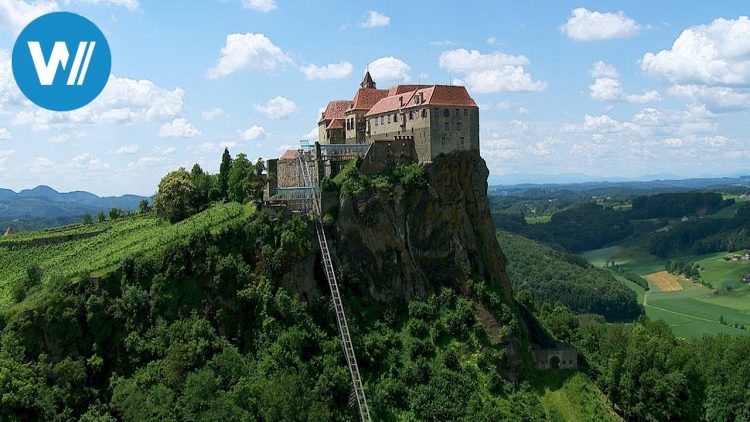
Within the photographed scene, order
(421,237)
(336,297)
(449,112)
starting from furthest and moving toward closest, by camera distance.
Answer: (449,112)
(421,237)
(336,297)

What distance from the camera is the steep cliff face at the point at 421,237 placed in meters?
71.1

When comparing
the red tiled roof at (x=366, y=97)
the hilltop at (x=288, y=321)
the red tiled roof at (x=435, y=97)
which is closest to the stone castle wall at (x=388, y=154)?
the hilltop at (x=288, y=321)

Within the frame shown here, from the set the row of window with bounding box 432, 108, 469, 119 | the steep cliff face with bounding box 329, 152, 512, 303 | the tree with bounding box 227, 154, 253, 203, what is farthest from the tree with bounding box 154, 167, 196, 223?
the row of window with bounding box 432, 108, 469, 119

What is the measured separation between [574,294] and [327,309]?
5377 inches

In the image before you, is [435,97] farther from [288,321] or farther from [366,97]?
[288,321]

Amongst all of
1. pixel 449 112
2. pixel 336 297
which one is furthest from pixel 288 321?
pixel 449 112

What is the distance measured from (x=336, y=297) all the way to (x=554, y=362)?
26.4 m

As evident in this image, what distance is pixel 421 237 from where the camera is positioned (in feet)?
244

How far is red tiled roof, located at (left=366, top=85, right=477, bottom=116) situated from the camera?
75.9 meters

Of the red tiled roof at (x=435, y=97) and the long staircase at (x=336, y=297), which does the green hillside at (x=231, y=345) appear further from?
the red tiled roof at (x=435, y=97)

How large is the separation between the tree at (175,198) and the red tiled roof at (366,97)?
73.6ft

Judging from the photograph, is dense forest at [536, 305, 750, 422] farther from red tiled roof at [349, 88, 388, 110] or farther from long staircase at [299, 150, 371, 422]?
red tiled roof at [349, 88, 388, 110]

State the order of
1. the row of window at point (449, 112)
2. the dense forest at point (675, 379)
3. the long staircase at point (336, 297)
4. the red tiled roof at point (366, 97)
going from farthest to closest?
the red tiled roof at point (366, 97), the row of window at point (449, 112), the dense forest at point (675, 379), the long staircase at point (336, 297)

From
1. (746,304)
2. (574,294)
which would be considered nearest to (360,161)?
(574,294)
